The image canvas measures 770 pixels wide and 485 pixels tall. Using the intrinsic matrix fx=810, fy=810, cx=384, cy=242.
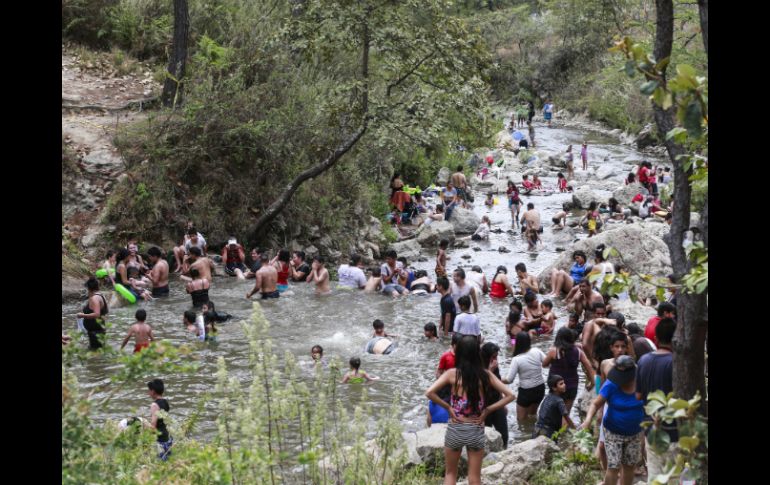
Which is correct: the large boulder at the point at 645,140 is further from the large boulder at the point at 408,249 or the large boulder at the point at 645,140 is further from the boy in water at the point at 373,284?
the boy in water at the point at 373,284

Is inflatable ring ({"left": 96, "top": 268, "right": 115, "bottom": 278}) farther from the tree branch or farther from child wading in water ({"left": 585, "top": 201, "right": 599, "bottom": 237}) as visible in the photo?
child wading in water ({"left": 585, "top": 201, "right": 599, "bottom": 237})

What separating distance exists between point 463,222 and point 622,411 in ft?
57.4

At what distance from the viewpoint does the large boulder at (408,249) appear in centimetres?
2074

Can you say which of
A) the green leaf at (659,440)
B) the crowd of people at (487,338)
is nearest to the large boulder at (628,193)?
the crowd of people at (487,338)

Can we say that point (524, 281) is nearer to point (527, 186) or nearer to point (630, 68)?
point (630, 68)

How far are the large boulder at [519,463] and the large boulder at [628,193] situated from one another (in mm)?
18917

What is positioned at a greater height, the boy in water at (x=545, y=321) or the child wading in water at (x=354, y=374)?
the boy in water at (x=545, y=321)

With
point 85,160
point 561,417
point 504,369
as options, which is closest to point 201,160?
point 85,160

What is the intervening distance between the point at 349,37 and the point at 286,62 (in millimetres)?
4050

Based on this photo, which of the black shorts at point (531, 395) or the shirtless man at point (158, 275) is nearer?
the black shorts at point (531, 395)

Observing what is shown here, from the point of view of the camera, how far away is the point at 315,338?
531 inches

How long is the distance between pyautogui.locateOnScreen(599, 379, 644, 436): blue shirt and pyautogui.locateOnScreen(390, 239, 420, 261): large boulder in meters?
13.7

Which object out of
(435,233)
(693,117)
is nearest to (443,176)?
(435,233)
